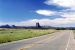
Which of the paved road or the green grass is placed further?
the green grass

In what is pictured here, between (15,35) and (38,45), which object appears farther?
(15,35)

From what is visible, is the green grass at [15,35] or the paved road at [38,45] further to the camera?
the green grass at [15,35]
